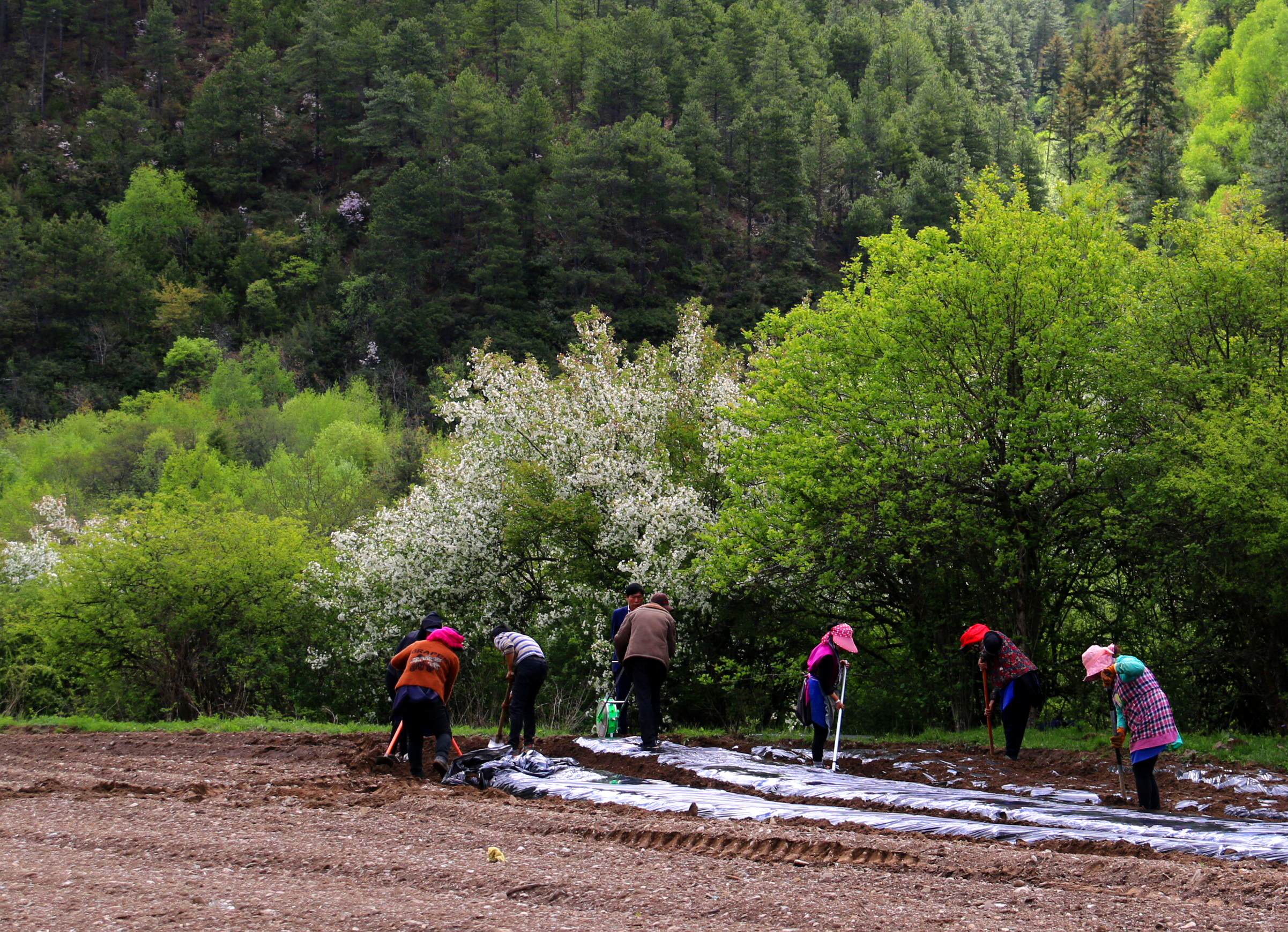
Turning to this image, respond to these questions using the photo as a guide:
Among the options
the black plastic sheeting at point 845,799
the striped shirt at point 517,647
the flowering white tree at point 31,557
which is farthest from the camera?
the flowering white tree at point 31,557

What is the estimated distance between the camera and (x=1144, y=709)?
999 centimetres

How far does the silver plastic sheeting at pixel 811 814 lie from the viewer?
26.2 ft

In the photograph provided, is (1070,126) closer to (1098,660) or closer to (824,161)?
(824,161)

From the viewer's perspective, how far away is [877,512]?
1680 cm

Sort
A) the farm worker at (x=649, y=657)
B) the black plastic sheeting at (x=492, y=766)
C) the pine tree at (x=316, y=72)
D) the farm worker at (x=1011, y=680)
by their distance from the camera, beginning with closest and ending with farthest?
the black plastic sheeting at (x=492, y=766)
the farm worker at (x=1011, y=680)
the farm worker at (x=649, y=657)
the pine tree at (x=316, y=72)

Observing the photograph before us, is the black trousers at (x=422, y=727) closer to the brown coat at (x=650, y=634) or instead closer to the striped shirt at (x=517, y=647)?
the striped shirt at (x=517, y=647)

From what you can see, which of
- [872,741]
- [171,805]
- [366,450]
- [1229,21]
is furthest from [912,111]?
[171,805]

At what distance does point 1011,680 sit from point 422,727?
22.7 ft

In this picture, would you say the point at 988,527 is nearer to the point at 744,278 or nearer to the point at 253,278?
the point at 744,278

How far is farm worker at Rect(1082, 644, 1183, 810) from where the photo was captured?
9.86 meters

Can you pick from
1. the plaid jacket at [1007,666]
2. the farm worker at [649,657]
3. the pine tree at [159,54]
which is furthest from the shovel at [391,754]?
the pine tree at [159,54]

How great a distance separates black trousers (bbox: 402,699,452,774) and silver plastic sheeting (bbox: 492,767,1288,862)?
86 cm

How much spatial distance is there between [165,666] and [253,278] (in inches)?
2582

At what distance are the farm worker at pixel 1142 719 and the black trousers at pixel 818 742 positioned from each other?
10.9 feet
